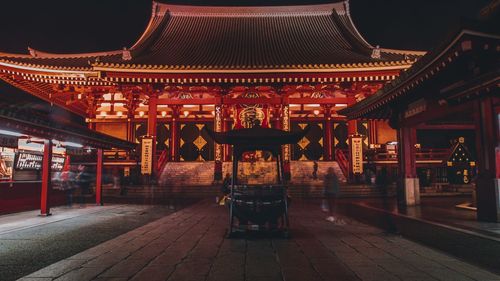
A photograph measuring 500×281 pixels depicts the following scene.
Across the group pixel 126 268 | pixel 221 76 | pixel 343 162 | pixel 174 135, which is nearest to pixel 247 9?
pixel 221 76

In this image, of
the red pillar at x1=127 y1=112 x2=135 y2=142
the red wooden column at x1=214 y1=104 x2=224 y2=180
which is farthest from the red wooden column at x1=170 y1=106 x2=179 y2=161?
the red wooden column at x1=214 y1=104 x2=224 y2=180

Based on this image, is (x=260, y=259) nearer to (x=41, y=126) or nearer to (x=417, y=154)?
(x=41, y=126)

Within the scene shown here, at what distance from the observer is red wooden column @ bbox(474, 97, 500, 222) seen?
8062mm

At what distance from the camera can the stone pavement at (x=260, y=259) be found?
4.14 m

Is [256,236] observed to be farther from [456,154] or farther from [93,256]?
[456,154]

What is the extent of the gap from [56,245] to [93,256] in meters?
1.32

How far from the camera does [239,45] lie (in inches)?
829

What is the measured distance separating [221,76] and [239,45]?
5.23m

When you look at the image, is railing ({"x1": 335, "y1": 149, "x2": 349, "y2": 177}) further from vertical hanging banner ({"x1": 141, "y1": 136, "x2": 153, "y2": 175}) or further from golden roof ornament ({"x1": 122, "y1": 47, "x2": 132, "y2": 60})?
golden roof ornament ({"x1": 122, "y1": 47, "x2": 132, "y2": 60})

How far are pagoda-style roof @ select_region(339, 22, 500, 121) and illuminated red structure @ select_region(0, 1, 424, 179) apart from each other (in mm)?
5872

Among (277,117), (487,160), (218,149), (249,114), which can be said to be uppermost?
(277,117)

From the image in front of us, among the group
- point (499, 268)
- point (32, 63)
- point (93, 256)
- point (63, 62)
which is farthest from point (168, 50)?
point (499, 268)

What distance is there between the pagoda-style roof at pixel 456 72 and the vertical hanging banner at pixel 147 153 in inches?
446

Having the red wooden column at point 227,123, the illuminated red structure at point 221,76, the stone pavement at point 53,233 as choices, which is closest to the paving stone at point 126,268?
the stone pavement at point 53,233
